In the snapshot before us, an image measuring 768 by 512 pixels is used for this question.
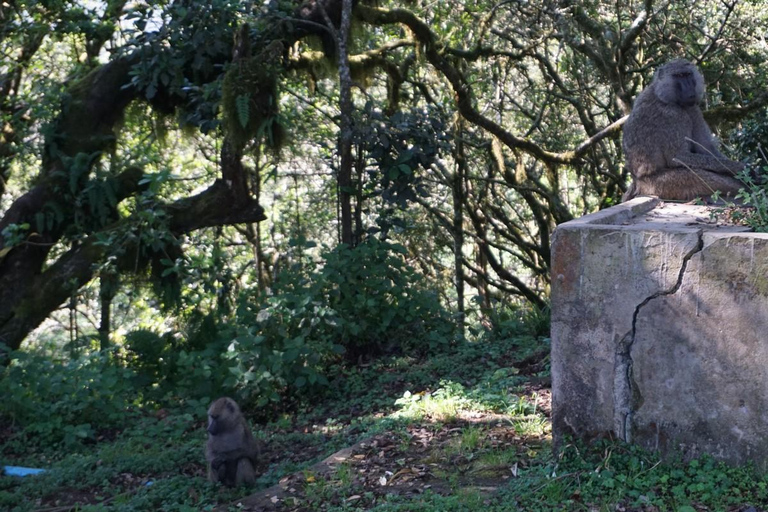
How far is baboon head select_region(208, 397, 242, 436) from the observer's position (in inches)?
220

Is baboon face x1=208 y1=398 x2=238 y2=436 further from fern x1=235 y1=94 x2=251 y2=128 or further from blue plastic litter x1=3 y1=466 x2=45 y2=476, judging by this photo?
fern x1=235 y1=94 x2=251 y2=128

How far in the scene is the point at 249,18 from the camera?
9844mm

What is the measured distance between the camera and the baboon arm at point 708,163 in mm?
6188

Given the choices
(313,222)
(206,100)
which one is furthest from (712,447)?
(313,222)

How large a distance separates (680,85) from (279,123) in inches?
179

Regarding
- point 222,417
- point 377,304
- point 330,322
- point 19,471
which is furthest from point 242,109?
point 19,471

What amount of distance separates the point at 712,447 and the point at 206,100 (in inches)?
285

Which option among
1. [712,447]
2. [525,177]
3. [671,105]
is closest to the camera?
[712,447]

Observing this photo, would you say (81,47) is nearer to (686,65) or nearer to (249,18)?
(249,18)

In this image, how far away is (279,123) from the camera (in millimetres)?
9188

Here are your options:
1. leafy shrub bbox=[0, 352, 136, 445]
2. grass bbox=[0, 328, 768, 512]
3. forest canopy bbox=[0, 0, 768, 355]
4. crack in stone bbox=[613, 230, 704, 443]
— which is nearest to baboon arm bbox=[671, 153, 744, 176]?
grass bbox=[0, 328, 768, 512]

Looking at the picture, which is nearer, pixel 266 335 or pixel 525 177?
pixel 266 335

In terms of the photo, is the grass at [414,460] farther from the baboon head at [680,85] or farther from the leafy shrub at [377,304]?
the baboon head at [680,85]

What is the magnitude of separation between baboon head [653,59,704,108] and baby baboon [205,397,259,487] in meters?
4.25
